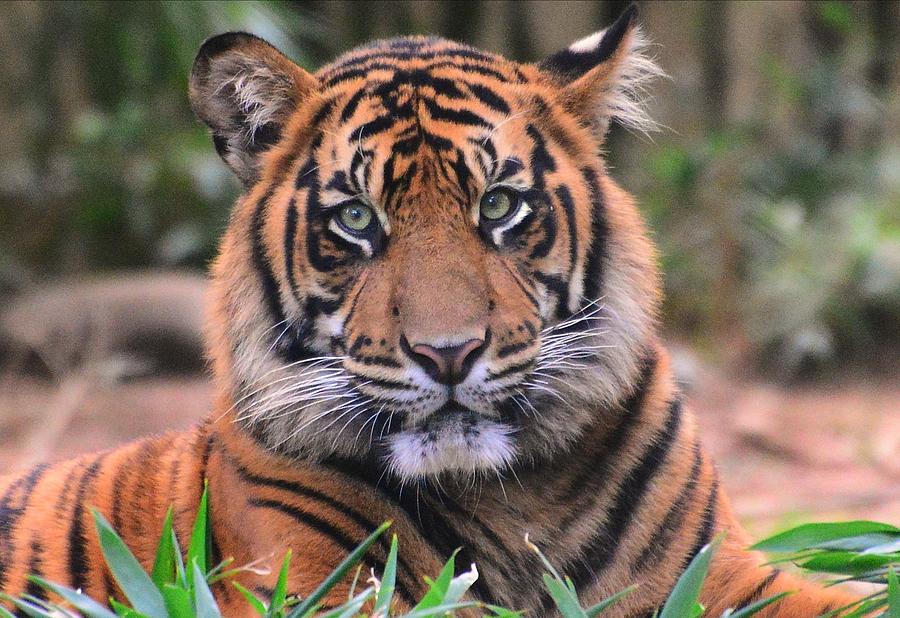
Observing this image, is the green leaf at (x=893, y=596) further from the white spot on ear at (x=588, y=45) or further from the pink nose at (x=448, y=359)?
the white spot on ear at (x=588, y=45)

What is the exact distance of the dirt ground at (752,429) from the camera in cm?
601

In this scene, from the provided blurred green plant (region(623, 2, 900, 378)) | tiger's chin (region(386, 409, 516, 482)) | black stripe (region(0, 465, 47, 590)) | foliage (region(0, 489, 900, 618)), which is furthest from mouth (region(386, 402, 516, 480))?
blurred green plant (region(623, 2, 900, 378))

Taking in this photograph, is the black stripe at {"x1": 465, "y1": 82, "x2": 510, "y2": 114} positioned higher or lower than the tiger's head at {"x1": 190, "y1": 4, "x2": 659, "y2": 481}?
higher

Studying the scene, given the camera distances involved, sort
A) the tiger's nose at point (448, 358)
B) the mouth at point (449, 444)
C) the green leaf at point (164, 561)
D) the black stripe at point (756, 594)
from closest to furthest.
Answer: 1. the green leaf at point (164, 561)
2. the tiger's nose at point (448, 358)
3. the mouth at point (449, 444)
4. the black stripe at point (756, 594)

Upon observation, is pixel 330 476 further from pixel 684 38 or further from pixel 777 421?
pixel 684 38

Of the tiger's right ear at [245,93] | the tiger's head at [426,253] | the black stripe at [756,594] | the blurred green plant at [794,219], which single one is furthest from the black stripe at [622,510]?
the blurred green plant at [794,219]

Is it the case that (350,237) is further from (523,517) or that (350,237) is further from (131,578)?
(131,578)

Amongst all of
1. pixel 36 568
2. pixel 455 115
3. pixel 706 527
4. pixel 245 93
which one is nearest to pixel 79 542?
pixel 36 568

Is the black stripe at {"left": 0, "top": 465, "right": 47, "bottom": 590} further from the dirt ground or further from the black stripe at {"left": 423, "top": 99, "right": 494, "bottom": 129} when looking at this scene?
the dirt ground

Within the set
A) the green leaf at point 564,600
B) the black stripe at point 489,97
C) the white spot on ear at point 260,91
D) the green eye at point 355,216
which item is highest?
the white spot on ear at point 260,91

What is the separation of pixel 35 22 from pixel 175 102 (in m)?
1.73

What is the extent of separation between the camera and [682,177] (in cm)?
943

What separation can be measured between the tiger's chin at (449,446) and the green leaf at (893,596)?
0.90 m

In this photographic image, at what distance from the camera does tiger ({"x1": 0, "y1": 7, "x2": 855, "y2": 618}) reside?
2812 mm
